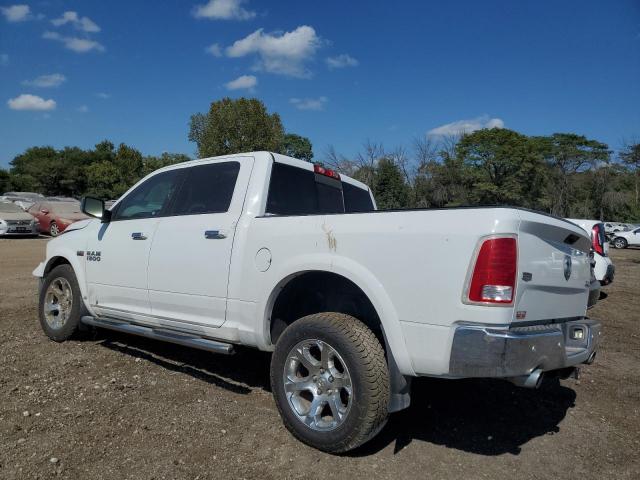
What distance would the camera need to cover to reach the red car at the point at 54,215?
66.5ft

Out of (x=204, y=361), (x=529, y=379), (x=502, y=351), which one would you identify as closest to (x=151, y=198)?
(x=204, y=361)

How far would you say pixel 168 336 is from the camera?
13.3ft

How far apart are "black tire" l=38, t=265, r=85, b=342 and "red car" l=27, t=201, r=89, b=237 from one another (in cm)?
1607

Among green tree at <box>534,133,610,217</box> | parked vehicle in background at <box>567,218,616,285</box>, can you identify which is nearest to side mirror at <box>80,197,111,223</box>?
parked vehicle in background at <box>567,218,616,285</box>

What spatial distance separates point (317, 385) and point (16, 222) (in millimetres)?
20177

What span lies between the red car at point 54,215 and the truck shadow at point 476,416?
19.2 m

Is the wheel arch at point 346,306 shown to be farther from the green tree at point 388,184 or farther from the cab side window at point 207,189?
the green tree at point 388,184

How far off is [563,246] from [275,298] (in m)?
1.90

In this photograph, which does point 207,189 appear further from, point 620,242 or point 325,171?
point 620,242

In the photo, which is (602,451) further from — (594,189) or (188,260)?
(594,189)

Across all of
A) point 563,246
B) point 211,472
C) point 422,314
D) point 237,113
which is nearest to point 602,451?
point 563,246

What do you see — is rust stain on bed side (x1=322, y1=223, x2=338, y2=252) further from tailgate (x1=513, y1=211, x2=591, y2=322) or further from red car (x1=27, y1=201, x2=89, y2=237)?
red car (x1=27, y1=201, x2=89, y2=237)

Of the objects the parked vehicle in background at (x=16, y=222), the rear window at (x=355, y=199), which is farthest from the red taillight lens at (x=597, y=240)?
the parked vehicle in background at (x=16, y=222)

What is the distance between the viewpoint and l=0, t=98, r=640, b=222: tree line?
40656 mm
